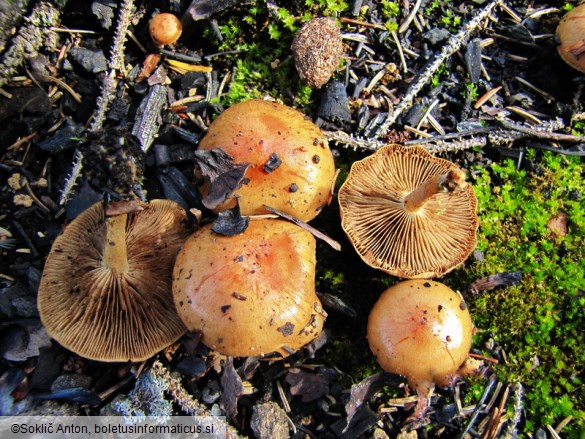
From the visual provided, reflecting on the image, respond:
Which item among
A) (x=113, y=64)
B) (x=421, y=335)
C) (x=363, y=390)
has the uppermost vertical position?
(x=113, y=64)

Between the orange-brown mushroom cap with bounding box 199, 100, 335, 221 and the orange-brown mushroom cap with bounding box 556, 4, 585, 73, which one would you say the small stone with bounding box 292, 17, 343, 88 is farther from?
the orange-brown mushroom cap with bounding box 556, 4, 585, 73

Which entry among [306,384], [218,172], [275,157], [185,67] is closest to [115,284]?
[218,172]

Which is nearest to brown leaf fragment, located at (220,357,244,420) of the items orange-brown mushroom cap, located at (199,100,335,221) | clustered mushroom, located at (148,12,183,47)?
orange-brown mushroom cap, located at (199,100,335,221)

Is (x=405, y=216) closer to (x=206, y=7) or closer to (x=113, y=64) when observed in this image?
(x=206, y=7)

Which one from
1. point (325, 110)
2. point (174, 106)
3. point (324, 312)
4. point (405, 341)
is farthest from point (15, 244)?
point (405, 341)

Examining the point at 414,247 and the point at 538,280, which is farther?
the point at 538,280

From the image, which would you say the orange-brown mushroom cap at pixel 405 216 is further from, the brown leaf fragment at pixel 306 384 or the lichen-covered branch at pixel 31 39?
the lichen-covered branch at pixel 31 39
